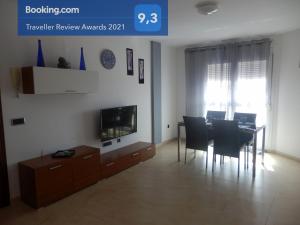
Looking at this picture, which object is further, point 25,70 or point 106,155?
point 106,155

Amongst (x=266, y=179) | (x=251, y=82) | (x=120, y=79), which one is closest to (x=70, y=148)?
(x=120, y=79)

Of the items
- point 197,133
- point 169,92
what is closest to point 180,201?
point 197,133

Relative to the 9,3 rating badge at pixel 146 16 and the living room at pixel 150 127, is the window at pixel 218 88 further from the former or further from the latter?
the 9,3 rating badge at pixel 146 16

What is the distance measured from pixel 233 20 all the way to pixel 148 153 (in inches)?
109

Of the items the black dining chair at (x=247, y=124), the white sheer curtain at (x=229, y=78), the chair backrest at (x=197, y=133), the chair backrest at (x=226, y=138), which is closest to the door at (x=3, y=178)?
the chair backrest at (x=197, y=133)

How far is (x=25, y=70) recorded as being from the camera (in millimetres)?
2662

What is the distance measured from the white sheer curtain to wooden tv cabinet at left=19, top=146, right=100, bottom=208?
3.17m

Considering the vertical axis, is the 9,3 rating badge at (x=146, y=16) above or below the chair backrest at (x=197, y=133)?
above

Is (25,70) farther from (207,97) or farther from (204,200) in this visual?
(207,97)

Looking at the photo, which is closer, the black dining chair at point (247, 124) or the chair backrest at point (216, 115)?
the black dining chair at point (247, 124)

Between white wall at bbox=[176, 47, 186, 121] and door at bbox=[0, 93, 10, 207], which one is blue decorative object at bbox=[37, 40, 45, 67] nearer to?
door at bbox=[0, 93, 10, 207]

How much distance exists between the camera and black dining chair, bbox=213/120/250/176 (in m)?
3.52

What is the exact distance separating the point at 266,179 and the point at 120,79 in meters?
2.96

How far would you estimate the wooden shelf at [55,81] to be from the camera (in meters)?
2.61
